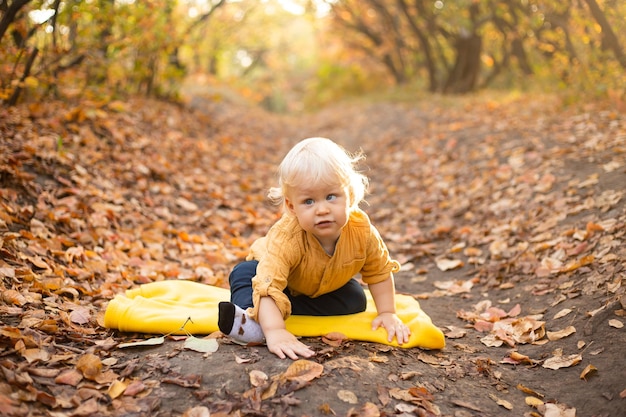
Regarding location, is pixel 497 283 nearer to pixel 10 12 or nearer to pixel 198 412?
pixel 198 412

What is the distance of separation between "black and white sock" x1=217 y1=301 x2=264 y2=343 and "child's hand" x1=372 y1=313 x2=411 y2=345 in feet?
2.11

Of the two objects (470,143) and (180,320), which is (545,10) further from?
(180,320)

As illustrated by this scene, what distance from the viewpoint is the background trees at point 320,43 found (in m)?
5.54

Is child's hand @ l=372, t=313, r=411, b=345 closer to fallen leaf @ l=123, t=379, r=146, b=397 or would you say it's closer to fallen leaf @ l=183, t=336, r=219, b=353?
fallen leaf @ l=183, t=336, r=219, b=353

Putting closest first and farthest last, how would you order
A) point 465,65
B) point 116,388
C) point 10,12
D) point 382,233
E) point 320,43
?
1. point 116,388
2. point 10,12
3. point 382,233
4. point 465,65
5. point 320,43

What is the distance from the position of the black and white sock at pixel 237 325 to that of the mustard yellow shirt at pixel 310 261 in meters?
0.05

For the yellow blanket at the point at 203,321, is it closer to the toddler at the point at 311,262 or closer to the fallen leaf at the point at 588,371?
the toddler at the point at 311,262

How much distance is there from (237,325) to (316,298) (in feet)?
1.96

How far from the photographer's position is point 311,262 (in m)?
2.71

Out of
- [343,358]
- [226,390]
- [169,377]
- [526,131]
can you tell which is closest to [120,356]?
[169,377]

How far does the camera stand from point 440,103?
36.8ft

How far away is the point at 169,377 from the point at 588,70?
7178 millimetres

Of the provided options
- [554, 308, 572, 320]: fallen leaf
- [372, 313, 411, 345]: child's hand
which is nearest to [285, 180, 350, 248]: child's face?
[372, 313, 411, 345]: child's hand

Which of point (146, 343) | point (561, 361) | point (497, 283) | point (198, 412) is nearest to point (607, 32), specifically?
point (497, 283)
